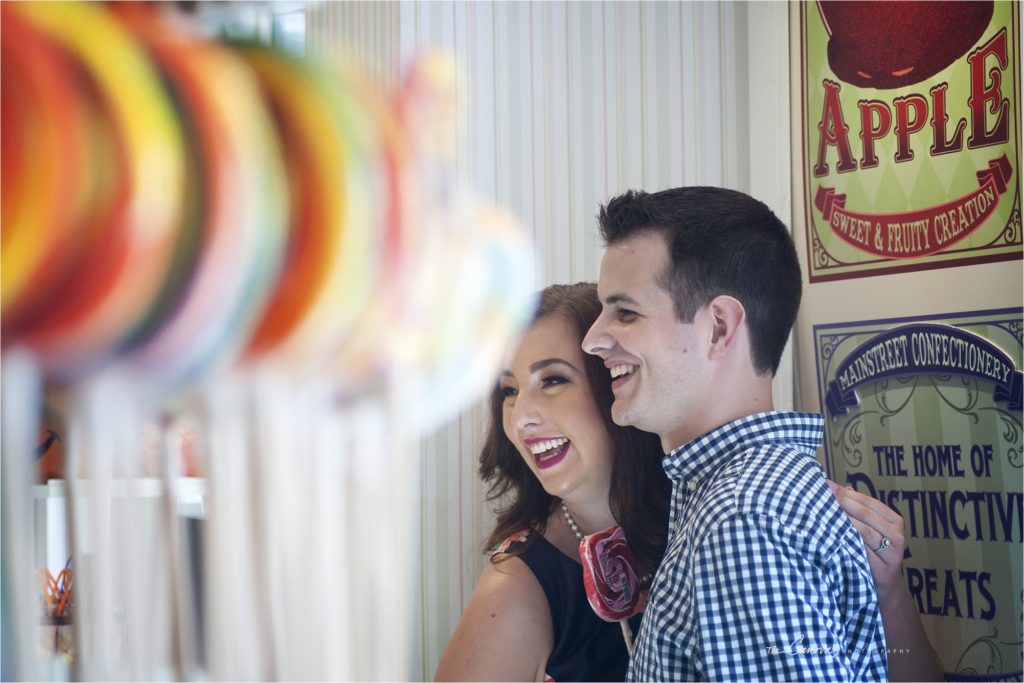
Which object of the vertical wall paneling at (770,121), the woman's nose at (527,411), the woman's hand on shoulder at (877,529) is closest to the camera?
the woman's hand on shoulder at (877,529)

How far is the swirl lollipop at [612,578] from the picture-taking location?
145cm

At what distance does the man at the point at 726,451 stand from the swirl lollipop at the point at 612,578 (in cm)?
15

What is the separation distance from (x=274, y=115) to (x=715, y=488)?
0.66 metres

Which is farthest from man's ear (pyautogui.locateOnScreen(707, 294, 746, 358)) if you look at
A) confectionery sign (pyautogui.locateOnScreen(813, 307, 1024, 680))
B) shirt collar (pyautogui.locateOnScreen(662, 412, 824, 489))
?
confectionery sign (pyautogui.locateOnScreen(813, 307, 1024, 680))

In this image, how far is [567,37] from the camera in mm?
1712

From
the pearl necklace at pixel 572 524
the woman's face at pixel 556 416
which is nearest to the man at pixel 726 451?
the woman's face at pixel 556 416

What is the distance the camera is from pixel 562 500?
1.66 metres

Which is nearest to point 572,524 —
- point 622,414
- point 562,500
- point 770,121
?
point 562,500

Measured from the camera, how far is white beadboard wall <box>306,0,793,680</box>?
1490mm

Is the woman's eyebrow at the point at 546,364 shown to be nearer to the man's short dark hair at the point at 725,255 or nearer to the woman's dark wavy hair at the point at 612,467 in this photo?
the woman's dark wavy hair at the point at 612,467

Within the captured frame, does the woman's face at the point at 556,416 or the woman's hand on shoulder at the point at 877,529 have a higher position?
the woman's face at the point at 556,416

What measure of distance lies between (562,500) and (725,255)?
1.65ft

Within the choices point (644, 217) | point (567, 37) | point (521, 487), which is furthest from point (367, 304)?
point (567, 37)

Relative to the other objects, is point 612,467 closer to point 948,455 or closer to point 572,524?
point 572,524
